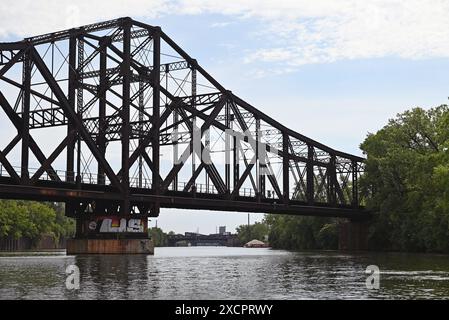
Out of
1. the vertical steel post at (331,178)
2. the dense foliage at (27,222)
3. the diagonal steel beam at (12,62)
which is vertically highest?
the diagonal steel beam at (12,62)

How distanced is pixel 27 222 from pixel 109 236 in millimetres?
77113

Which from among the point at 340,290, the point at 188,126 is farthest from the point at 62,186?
the point at 340,290

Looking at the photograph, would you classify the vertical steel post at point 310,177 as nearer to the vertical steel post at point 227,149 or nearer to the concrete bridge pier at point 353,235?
the concrete bridge pier at point 353,235

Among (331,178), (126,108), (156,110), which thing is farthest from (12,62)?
(331,178)

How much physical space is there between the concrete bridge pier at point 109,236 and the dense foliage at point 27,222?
62.9 metres

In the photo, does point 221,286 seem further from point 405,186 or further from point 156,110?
point 405,186

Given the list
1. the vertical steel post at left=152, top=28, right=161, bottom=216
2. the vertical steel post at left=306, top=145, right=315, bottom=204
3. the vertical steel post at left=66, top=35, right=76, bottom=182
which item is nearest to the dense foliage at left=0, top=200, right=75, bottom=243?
the vertical steel post at left=306, top=145, right=315, bottom=204

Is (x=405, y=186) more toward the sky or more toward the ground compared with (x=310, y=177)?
more toward the ground

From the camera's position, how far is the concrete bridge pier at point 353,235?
4845 inches

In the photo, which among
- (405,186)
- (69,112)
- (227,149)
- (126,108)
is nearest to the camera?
(69,112)

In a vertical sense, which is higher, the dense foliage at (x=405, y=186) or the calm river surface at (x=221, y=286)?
the dense foliage at (x=405, y=186)

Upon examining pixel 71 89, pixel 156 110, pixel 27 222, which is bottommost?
pixel 27 222

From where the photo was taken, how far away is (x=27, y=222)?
153 metres

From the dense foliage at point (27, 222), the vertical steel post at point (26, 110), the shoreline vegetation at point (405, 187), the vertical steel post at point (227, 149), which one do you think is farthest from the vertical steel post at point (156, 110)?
the dense foliage at point (27, 222)
